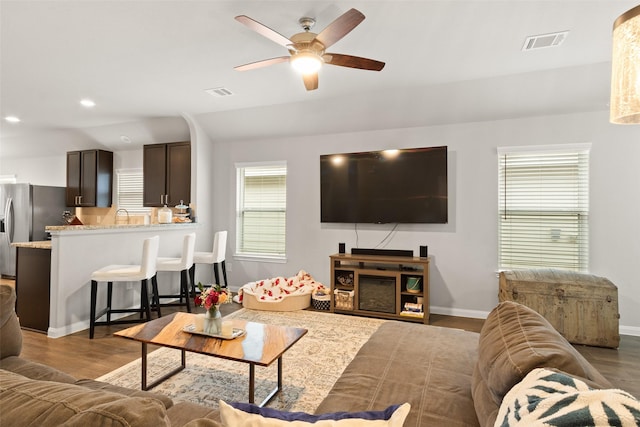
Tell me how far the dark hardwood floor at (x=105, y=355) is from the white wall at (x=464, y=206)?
33.3 inches

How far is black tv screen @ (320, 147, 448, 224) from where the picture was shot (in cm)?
416

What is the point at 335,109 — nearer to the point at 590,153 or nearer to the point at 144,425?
the point at 590,153

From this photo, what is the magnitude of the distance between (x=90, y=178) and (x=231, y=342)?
18.9 ft

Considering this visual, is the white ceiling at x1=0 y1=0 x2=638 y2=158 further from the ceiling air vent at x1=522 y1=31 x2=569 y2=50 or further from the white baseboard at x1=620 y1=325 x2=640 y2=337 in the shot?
the white baseboard at x1=620 y1=325 x2=640 y2=337

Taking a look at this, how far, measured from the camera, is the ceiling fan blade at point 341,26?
6.57ft

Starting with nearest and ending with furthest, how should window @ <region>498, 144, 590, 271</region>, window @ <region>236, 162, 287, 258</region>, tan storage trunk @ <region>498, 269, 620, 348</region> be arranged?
tan storage trunk @ <region>498, 269, 620, 348</region> → window @ <region>498, 144, 590, 271</region> → window @ <region>236, 162, 287, 258</region>

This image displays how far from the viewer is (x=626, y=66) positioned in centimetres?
100

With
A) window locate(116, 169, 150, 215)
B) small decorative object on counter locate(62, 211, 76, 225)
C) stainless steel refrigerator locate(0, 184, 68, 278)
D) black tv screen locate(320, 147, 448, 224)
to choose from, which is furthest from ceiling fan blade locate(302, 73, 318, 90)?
stainless steel refrigerator locate(0, 184, 68, 278)

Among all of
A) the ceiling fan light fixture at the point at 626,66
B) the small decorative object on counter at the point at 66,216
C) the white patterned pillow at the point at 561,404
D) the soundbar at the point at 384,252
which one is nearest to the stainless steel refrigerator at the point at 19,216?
the small decorative object on counter at the point at 66,216

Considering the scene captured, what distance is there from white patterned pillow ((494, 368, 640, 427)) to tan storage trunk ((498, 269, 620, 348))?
2894mm

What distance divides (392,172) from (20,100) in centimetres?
516

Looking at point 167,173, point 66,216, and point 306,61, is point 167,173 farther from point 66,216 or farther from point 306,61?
point 306,61

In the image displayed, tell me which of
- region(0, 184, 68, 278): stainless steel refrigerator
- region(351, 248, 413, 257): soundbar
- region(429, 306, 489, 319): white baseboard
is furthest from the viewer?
region(0, 184, 68, 278): stainless steel refrigerator

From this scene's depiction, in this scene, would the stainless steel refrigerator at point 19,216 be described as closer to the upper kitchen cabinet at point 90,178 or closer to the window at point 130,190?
the upper kitchen cabinet at point 90,178
